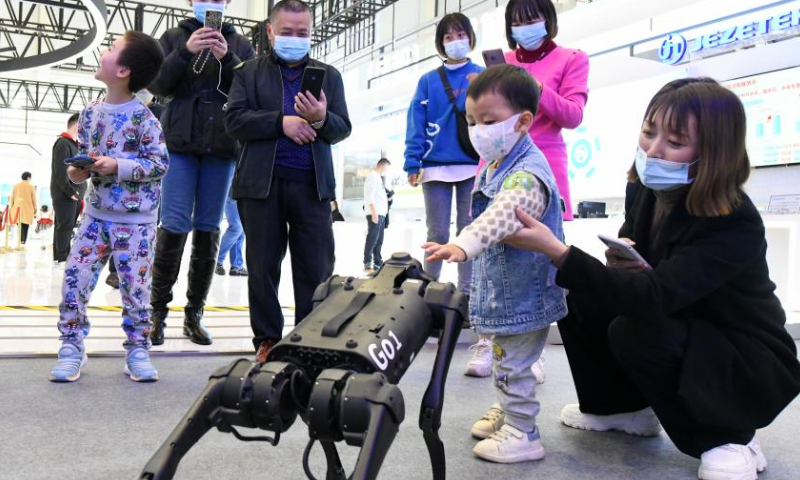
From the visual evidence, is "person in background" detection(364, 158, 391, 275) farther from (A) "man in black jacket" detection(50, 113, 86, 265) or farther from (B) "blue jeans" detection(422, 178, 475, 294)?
(B) "blue jeans" detection(422, 178, 475, 294)

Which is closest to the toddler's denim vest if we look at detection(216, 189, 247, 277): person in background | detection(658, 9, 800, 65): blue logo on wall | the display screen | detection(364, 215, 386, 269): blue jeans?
detection(216, 189, 247, 277): person in background

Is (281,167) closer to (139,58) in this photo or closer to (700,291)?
(139,58)

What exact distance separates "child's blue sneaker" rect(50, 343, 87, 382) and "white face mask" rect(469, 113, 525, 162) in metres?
1.42

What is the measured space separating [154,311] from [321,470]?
1.50m

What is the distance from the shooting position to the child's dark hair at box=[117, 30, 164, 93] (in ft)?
6.99

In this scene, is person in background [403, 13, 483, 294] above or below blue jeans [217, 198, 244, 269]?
above

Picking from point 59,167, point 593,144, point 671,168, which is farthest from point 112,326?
point 593,144

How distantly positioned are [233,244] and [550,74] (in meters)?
4.31

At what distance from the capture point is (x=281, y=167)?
7.32ft

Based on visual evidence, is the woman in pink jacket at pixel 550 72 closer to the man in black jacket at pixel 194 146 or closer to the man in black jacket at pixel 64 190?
the man in black jacket at pixel 194 146

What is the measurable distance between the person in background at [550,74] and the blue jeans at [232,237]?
3.14 m

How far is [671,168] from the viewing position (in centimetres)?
143

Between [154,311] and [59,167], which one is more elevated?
[59,167]

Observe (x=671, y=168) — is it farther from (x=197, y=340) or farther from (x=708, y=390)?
(x=197, y=340)
